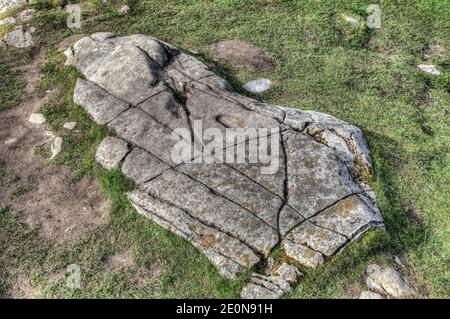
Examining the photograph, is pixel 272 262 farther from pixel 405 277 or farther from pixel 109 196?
pixel 109 196

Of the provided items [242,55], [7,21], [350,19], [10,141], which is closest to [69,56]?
[10,141]

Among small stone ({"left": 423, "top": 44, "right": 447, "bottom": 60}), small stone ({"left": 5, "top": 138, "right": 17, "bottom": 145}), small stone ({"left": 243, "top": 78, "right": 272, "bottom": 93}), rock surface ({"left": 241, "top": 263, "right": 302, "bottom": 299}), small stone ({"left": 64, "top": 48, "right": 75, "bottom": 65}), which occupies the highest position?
small stone ({"left": 64, "top": 48, "right": 75, "bottom": 65})

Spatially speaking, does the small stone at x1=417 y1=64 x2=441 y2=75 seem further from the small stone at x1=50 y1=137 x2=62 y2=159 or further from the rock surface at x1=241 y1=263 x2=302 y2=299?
the small stone at x1=50 y1=137 x2=62 y2=159

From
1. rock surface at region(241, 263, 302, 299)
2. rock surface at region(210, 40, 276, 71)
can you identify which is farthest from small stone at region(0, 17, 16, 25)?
rock surface at region(241, 263, 302, 299)

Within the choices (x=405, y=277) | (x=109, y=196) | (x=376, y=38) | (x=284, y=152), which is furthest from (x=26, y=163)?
(x=376, y=38)

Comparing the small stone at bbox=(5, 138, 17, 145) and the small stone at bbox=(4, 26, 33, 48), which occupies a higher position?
the small stone at bbox=(4, 26, 33, 48)

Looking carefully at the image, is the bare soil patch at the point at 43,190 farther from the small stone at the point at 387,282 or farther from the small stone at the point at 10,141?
the small stone at the point at 387,282

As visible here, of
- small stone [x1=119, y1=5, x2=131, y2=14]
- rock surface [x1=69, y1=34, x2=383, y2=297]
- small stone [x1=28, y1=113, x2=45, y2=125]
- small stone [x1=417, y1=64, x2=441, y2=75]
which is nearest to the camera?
rock surface [x1=69, y1=34, x2=383, y2=297]

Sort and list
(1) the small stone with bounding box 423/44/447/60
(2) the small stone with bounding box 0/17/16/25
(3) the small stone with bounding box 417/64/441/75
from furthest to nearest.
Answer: (2) the small stone with bounding box 0/17/16/25 < (1) the small stone with bounding box 423/44/447/60 < (3) the small stone with bounding box 417/64/441/75
